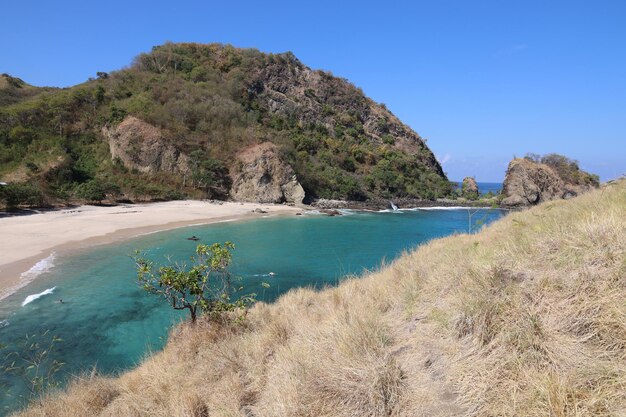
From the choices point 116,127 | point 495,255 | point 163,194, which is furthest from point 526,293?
point 116,127

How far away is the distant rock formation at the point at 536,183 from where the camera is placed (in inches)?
2398

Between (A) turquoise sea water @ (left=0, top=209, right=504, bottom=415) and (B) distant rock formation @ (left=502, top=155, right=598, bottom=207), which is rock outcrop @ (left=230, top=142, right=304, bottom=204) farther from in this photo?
(B) distant rock formation @ (left=502, top=155, right=598, bottom=207)

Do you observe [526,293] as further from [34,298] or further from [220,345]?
[34,298]

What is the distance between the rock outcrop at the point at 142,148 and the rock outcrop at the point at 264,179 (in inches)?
303

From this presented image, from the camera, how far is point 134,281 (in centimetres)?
1547

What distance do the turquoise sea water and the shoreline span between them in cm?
113

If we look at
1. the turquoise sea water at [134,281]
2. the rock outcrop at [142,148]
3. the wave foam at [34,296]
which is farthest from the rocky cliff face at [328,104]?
the wave foam at [34,296]

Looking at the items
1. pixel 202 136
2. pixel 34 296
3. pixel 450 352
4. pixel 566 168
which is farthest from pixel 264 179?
pixel 566 168

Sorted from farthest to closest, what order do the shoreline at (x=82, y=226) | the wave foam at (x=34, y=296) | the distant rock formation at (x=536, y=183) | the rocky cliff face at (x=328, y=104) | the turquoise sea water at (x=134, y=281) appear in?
the rocky cliff face at (x=328, y=104) → the distant rock formation at (x=536, y=183) → the shoreline at (x=82, y=226) → the wave foam at (x=34, y=296) → the turquoise sea water at (x=134, y=281)

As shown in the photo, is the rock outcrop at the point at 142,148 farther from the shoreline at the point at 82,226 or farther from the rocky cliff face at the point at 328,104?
the rocky cliff face at the point at 328,104

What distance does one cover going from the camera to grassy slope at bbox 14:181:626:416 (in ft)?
8.76

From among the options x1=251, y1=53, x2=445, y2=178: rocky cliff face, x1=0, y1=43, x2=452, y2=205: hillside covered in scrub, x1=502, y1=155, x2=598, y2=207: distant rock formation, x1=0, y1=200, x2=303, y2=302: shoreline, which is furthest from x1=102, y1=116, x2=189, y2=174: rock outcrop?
x1=502, y1=155, x2=598, y2=207: distant rock formation

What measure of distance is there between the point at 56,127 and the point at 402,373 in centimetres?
5660

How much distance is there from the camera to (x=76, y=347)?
9.59 metres
